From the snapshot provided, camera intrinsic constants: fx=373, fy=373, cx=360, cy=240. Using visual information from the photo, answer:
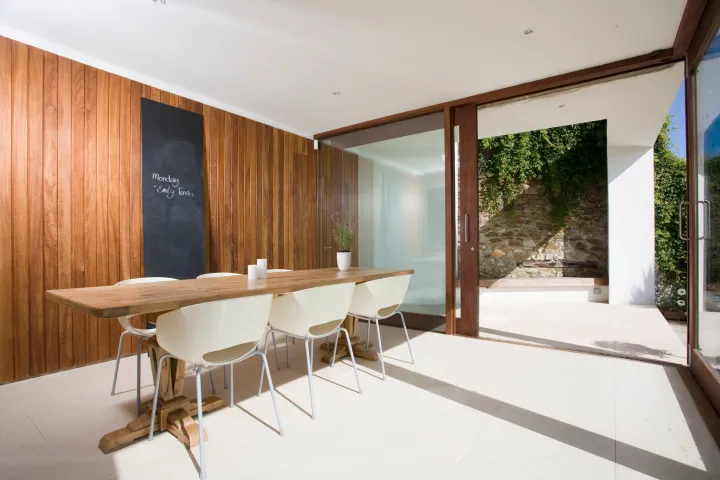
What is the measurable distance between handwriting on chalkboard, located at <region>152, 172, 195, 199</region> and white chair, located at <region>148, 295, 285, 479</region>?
2220mm

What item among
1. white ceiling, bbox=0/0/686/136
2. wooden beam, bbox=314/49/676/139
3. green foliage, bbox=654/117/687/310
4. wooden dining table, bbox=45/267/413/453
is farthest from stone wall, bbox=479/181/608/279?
wooden dining table, bbox=45/267/413/453

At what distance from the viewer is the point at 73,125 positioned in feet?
9.89

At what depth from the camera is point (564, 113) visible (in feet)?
14.4

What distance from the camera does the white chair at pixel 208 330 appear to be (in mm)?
1627

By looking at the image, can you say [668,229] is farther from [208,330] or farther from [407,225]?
[208,330]

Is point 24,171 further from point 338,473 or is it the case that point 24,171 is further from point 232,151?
point 338,473

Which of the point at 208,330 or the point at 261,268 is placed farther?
the point at 261,268

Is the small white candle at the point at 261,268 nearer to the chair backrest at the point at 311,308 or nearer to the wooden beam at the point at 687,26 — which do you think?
the chair backrest at the point at 311,308

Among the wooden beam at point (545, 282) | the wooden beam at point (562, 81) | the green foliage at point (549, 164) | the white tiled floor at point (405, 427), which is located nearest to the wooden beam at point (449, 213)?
the wooden beam at point (562, 81)

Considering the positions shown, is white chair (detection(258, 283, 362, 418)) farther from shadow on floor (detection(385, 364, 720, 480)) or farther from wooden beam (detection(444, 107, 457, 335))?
wooden beam (detection(444, 107, 457, 335))

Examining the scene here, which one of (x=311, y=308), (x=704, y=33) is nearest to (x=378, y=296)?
(x=311, y=308)

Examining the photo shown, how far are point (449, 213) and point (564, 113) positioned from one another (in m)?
1.90

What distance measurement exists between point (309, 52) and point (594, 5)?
6.64ft

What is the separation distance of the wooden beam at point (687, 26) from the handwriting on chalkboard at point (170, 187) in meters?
4.18
